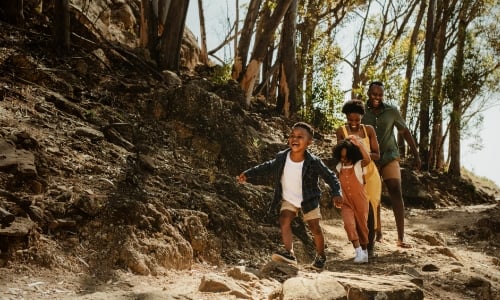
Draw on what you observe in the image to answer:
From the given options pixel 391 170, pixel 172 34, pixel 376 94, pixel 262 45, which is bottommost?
pixel 391 170

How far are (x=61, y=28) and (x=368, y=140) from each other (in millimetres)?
5030

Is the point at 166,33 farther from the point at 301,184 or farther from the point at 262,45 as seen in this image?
the point at 301,184

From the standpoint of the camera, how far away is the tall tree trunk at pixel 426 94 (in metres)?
14.9

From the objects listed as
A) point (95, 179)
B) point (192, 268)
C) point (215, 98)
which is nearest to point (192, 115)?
point (215, 98)

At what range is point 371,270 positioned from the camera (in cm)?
457

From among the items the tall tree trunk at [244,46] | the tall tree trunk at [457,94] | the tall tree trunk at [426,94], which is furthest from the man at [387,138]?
the tall tree trunk at [457,94]

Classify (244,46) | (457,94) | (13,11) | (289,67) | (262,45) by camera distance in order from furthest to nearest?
(457,94), (289,67), (244,46), (262,45), (13,11)

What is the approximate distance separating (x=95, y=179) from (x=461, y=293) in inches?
135

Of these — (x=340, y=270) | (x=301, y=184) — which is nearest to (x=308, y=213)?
(x=301, y=184)

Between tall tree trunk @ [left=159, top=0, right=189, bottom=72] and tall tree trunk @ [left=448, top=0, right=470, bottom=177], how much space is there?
361 inches

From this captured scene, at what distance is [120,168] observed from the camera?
4961 millimetres

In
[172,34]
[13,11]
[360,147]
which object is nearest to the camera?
[360,147]

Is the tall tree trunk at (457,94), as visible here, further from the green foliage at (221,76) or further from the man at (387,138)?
the man at (387,138)

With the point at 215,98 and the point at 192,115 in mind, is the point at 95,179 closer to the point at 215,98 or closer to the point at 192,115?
the point at 192,115
